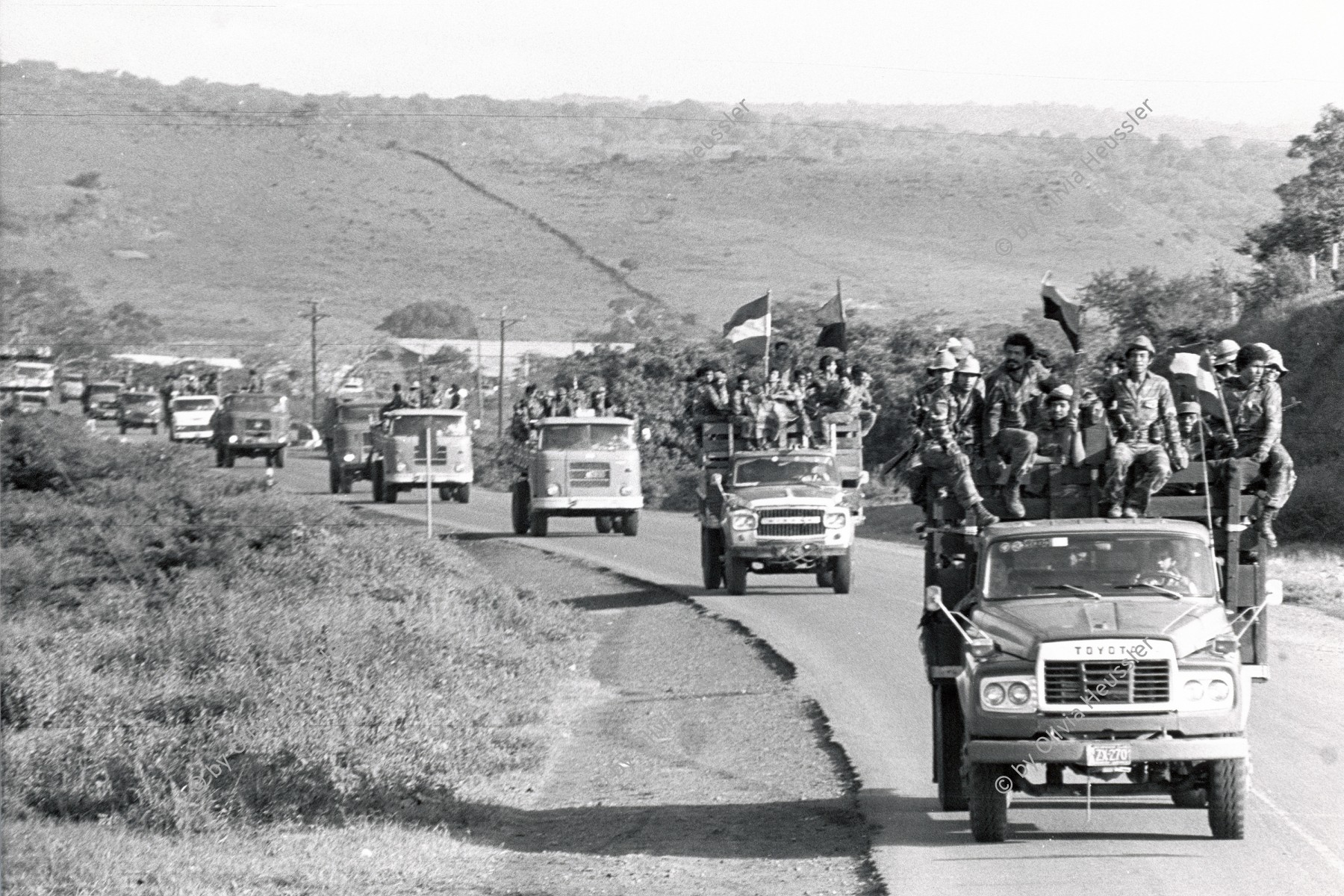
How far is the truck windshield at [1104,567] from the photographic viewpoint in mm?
10477

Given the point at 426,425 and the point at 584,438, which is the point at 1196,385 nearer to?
the point at 584,438

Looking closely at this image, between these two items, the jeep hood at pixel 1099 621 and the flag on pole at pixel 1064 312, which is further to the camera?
the flag on pole at pixel 1064 312

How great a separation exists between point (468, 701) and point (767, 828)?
601 centimetres

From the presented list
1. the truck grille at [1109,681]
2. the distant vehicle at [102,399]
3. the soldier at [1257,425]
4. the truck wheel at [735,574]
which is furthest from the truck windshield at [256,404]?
the truck grille at [1109,681]

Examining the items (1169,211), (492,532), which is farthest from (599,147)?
(492,532)

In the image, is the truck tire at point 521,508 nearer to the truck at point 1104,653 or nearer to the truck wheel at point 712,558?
the truck wheel at point 712,558

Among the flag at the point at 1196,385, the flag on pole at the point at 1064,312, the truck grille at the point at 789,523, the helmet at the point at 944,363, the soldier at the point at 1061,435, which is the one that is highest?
the flag on pole at the point at 1064,312

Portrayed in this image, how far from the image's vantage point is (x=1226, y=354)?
44.0 feet

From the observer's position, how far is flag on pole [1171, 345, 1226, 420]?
12578mm

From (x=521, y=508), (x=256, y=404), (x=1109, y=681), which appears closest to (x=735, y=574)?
(x=521, y=508)

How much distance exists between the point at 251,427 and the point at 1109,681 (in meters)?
Answer: 46.7

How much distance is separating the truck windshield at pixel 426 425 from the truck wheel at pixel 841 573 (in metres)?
19.0

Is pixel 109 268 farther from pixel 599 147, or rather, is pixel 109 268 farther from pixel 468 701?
pixel 468 701

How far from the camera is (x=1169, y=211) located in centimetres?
12838
